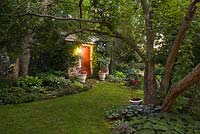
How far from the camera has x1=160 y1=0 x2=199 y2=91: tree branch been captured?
7.62 meters

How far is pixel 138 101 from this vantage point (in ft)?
32.6

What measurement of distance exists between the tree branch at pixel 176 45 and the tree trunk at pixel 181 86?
2.88 ft

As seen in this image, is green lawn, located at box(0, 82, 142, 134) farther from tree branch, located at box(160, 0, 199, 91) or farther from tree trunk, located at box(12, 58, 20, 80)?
tree trunk, located at box(12, 58, 20, 80)

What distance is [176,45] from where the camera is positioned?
27.4 feet

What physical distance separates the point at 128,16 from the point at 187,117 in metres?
4.21

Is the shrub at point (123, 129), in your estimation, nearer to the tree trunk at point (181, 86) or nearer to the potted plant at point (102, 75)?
the tree trunk at point (181, 86)

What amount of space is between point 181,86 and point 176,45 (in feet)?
5.77

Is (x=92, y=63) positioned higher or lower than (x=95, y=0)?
lower

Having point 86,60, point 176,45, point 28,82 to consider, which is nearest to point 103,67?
point 86,60

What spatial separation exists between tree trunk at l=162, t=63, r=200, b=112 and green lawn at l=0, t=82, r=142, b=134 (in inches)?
73.8

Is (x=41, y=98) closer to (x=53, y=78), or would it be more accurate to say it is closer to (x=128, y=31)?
(x=53, y=78)

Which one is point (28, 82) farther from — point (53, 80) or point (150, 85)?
point (150, 85)

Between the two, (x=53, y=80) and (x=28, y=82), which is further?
(x=53, y=80)

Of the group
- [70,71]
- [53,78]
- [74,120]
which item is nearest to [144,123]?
[74,120]
